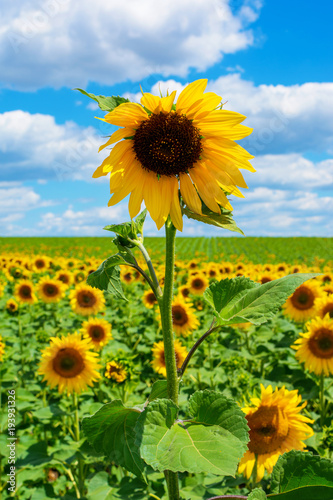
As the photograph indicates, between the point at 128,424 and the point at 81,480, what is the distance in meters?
3.05

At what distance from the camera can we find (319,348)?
445 centimetres

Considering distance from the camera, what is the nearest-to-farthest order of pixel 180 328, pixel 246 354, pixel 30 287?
pixel 246 354
pixel 180 328
pixel 30 287

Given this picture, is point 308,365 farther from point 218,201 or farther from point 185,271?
point 185,271

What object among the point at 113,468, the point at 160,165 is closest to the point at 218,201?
the point at 160,165

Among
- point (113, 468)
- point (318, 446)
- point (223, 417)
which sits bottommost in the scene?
point (113, 468)

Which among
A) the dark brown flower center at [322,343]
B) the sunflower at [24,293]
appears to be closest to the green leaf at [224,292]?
the dark brown flower center at [322,343]

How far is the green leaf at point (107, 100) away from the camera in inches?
55.2

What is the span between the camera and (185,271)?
11766mm

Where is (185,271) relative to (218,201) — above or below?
below

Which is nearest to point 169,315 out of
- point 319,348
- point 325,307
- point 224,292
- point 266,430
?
point 224,292

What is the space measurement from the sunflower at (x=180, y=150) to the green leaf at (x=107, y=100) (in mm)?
60

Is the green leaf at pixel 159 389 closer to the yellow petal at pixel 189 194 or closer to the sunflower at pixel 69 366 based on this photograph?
the yellow petal at pixel 189 194

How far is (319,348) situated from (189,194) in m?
3.63

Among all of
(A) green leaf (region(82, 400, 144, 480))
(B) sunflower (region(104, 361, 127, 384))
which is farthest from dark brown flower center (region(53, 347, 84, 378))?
(A) green leaf (region(82, 400, 144, 480))
